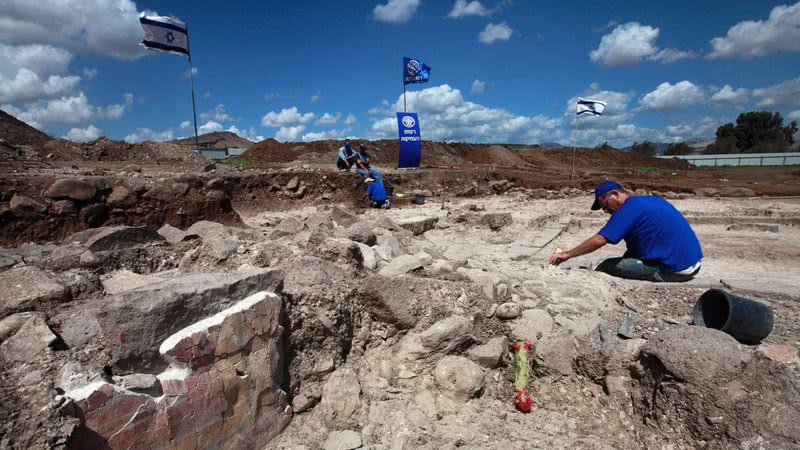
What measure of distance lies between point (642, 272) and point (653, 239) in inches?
13.1

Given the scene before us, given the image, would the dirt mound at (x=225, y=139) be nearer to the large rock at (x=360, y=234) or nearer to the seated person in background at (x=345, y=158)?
the seated person in background at (x=345, y=158)

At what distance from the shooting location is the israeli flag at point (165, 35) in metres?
11.0

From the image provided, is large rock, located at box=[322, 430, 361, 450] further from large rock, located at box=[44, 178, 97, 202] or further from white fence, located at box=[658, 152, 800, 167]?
white fence, located at box=[658, 152, 800, 167]

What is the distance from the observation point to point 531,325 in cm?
332

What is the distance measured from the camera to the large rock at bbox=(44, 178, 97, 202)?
5910 mm

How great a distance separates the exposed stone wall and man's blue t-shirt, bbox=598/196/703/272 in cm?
314

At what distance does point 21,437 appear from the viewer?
1.61 meters

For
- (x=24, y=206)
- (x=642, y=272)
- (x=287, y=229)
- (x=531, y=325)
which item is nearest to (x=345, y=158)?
(x=287, y=229)

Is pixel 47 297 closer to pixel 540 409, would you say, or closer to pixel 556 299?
pixel 540 409

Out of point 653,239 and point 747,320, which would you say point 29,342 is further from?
point 653,239

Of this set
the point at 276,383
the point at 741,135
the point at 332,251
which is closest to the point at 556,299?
the point at 332,251

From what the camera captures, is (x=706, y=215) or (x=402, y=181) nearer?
(x=706, y=215)

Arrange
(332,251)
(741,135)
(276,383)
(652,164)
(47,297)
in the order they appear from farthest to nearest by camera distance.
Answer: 1. (741,135)
2. (652,164)
3. (332,251)
4. (276,383)
5. (47,297)

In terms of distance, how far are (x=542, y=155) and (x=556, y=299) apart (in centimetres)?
2877
